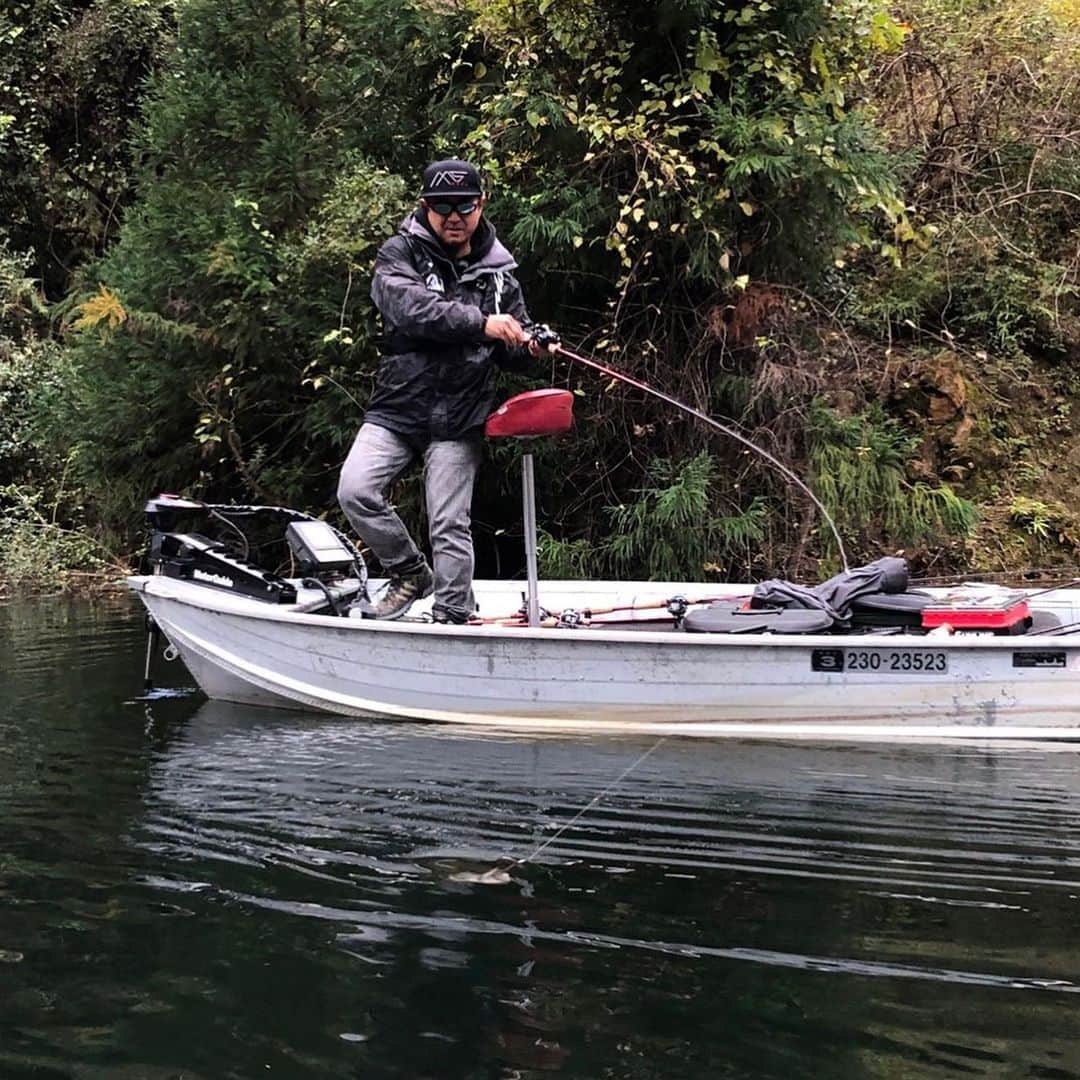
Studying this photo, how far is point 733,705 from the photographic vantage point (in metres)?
4.91

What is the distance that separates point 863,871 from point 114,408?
7.94 meters

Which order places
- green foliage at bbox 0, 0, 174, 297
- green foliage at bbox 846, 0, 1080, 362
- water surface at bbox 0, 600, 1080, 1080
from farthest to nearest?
green foliage at bbox 0, 0, 174, 297 < green foliage at bbox 846, 0, 1080, 362 < water surface at bbox 0, 600, 1080, 1080

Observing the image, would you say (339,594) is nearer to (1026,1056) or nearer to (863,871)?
(863,871)

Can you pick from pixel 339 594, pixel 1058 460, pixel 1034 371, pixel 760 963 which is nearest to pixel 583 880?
pixel 760 963

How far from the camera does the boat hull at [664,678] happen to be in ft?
15.2

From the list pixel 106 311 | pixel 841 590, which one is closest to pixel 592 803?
pixel 841 590

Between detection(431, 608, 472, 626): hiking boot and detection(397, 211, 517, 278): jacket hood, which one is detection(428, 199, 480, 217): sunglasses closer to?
detection(397, 211, 517, 278): jacket hood

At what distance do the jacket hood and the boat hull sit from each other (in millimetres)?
1487

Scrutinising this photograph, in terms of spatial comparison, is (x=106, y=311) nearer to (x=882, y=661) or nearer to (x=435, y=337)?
(x=435, y=337)

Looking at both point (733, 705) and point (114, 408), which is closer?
point (733, 705)

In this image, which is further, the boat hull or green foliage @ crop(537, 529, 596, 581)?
green foliage @ crop(537, 529, 596, 581)

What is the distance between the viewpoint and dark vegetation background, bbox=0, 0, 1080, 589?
772 cm

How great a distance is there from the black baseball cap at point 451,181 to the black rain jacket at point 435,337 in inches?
7.5

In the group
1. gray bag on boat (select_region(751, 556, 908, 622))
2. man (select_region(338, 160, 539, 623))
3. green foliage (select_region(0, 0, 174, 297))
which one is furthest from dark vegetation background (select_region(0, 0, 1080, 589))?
green foliage (select_region(0, 0, 174, 297))
